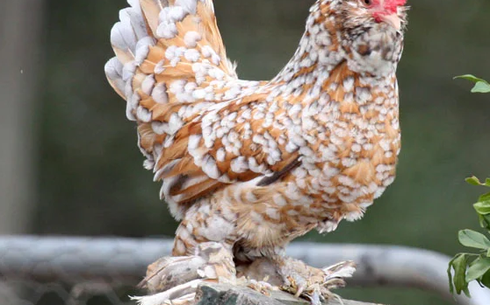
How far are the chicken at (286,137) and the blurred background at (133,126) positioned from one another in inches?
94.5

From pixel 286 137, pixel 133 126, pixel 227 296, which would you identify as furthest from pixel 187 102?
pixel 133 126

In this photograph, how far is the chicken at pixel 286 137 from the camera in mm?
2207

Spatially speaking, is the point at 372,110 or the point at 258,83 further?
the point at 258,83

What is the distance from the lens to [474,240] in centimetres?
184

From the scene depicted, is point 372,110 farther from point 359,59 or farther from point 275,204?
point 275,204

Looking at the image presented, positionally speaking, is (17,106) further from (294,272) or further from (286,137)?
(286,137)

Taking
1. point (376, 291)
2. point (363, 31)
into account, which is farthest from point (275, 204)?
point (376, 291)

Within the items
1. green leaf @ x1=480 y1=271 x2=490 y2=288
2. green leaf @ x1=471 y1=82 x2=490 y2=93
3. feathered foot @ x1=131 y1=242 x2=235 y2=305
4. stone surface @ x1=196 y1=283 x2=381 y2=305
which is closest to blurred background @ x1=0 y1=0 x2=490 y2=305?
feathered foot @ x1=131 y1=242 x2=235 y2=305

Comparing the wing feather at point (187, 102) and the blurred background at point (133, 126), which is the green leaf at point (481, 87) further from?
the blurred background at point (133, 126)

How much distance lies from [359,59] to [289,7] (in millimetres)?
3460

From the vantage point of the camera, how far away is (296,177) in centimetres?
225

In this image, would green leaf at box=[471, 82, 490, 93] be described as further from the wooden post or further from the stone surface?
the wooden post

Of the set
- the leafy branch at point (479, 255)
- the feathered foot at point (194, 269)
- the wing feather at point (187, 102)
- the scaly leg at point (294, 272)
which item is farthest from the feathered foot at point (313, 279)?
the leafy branch at point (479, 255)

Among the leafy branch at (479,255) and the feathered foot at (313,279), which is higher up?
the leafy branch at (479,255)
